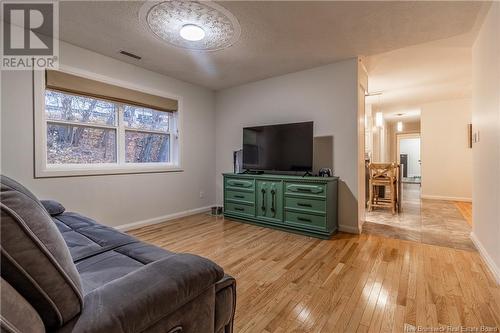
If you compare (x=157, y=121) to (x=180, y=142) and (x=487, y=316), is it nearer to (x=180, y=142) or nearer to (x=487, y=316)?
(x=180, y=142)

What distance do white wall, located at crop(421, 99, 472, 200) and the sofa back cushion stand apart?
24.1 ft

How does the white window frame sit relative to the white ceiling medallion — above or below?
below

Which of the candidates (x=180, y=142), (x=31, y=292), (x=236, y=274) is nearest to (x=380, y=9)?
(x=236, y=274)

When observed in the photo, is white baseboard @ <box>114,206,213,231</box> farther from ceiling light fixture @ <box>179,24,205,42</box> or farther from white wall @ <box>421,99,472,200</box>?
white wall @ <box>421,99,472,200</box>

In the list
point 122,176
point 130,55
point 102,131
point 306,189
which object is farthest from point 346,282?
point 130,55

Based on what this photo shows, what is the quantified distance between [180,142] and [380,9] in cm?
323

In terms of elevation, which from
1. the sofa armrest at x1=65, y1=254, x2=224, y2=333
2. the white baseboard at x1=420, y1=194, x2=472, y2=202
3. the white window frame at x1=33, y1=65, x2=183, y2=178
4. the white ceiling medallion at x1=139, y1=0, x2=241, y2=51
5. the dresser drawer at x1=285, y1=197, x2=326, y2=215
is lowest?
the white baseboard at x1=420, y1=194, x2=472, y2=202

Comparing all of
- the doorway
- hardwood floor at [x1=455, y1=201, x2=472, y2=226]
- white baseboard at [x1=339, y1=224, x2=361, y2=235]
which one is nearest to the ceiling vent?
white baseboard at [x1=339, y1=224, x2=361, y2=235]

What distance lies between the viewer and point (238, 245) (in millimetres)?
2871

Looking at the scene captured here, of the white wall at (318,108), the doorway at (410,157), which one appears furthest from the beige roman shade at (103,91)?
the doorway at (410,157)

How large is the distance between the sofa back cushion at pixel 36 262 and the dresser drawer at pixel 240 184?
3133 mm

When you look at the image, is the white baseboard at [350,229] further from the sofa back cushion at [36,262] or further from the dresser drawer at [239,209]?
the sofa back cushion at [36,262]

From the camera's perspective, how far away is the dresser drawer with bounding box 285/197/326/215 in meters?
3.12

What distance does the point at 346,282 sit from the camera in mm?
2014
